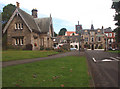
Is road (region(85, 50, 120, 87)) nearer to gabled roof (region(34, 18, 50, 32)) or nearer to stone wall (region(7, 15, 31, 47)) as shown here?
stone wall (region(7, 15, 31, 47))

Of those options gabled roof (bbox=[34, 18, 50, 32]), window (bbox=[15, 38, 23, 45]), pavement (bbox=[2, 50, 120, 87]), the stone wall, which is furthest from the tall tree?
window (bbox=[15, 38, 23, 45])

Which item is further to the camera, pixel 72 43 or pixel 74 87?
pixel 72 43

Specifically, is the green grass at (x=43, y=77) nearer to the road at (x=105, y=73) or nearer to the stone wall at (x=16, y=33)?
the road at (x=105, y=73)

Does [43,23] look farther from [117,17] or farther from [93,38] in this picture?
[93,38]

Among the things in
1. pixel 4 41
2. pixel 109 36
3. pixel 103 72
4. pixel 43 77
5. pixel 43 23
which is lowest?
pixel 103 72

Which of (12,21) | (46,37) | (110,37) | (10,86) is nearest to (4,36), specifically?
(12,21)

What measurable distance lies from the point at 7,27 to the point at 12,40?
3.38 metres

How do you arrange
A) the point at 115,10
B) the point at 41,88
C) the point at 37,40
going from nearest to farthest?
the point at 41,88, the point at 115,10, the point at 37,40

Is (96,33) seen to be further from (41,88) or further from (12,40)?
(41,88)

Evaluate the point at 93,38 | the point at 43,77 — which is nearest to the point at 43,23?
the point at 43,77

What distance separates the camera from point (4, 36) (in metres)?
30.2

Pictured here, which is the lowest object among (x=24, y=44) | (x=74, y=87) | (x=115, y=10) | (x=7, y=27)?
(x=74, y=87)

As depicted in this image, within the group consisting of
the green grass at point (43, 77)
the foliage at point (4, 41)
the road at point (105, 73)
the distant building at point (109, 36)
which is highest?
the distant building at point (109, 36)

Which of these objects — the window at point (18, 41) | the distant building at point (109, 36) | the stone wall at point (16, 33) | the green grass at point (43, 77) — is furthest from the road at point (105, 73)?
the distant building at point (109, 36)
